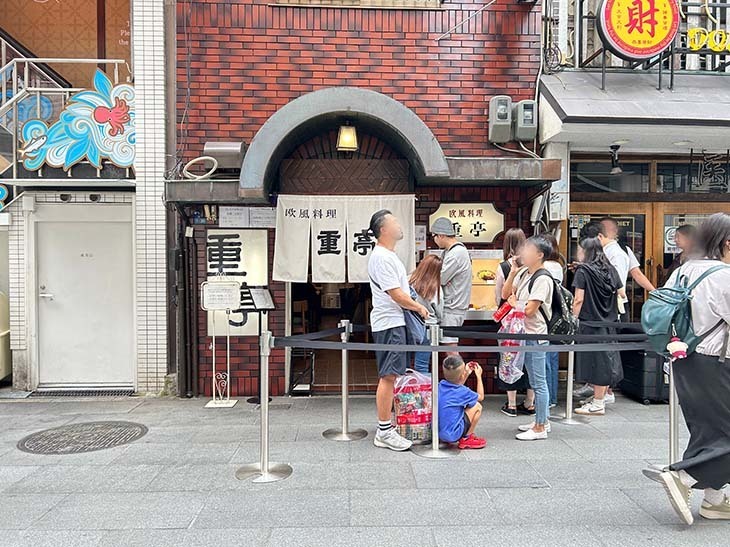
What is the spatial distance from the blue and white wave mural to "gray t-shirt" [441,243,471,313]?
14.9 feet

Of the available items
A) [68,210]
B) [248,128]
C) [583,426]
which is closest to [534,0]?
[248,128]

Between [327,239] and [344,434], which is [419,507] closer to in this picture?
[344,434]

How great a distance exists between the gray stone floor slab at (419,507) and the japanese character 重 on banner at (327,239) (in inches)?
126

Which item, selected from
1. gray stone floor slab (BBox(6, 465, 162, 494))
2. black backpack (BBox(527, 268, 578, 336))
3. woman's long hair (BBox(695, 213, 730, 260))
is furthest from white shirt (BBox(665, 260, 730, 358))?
gray stone floor slab (BBox(6, 465, 162, 494))

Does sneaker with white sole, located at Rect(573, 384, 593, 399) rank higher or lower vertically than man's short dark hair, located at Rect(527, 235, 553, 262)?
lower

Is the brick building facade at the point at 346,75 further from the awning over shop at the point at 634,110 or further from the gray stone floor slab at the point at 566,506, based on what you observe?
the gray stone floor slab at the point at 566,506

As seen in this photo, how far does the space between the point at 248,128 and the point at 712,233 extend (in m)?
5.55

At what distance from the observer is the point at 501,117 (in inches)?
282

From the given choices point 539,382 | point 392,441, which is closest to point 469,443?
point 392,441

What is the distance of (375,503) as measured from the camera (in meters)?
4.21

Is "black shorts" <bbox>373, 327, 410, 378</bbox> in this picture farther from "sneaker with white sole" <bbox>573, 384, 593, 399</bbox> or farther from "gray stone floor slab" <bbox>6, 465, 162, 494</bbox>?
"sneaker with white sole" <bbox>573, 384, 593, 399</bbox>

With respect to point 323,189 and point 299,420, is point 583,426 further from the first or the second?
point 323,189

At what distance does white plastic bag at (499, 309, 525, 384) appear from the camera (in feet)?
19.6

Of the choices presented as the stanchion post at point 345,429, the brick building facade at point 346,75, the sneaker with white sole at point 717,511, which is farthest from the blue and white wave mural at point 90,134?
the sneaker with white sole at point 717,511
